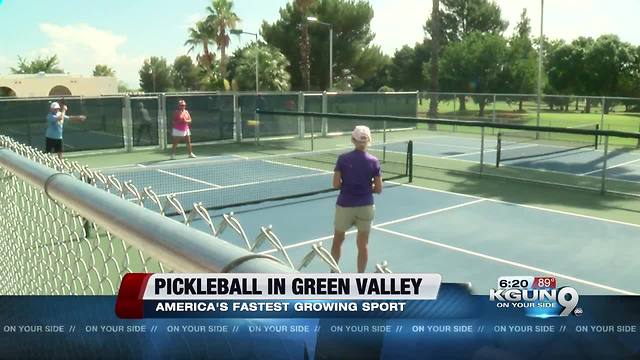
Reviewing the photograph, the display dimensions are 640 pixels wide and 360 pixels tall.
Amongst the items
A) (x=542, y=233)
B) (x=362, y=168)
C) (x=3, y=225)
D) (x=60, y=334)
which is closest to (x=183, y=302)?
(x=60, y=334)

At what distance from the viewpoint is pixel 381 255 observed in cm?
879

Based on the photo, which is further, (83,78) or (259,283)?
(83,78)

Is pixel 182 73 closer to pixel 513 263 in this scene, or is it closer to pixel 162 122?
pixel 162 122

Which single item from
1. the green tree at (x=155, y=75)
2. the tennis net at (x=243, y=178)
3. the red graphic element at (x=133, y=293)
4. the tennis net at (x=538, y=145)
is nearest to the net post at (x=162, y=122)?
the tennis net at (x=243, y=178)

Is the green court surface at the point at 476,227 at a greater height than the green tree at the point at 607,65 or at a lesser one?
lesser

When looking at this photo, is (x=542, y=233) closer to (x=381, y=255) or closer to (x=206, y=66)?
(x=381, y=255)

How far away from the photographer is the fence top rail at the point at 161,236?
1229mm

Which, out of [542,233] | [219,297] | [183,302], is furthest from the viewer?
[542,233]

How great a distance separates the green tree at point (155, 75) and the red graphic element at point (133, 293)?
302 feet

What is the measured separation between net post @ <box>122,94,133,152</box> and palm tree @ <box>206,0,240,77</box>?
3502 centimetres

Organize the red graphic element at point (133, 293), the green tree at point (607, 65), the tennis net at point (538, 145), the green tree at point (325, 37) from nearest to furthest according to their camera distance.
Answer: the red graphic element at point (133, 293), the tennis net at point (538, 145), the green tree at point (607, 65), the green tree at point (325, 37)

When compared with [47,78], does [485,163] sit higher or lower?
lower

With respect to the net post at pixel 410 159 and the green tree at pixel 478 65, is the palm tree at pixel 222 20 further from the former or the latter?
the net post at pixel 410 159

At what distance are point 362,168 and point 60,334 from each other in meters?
5.59
